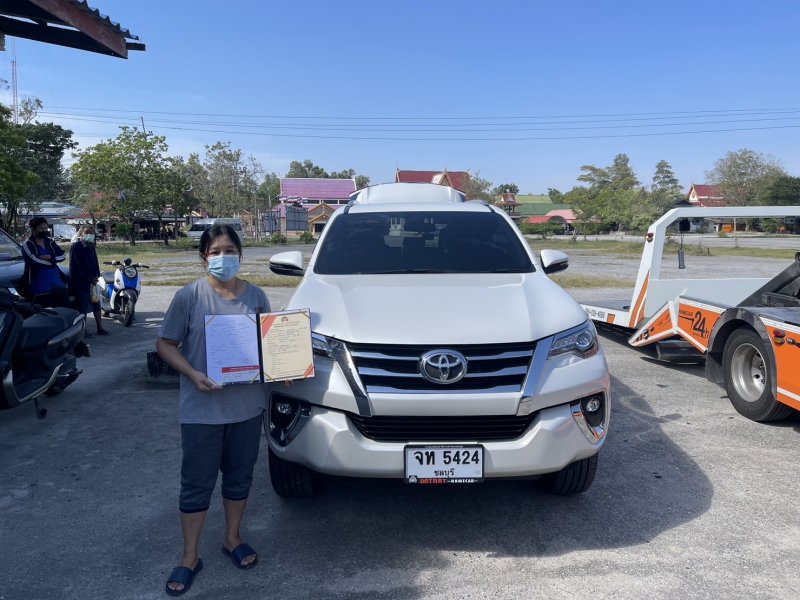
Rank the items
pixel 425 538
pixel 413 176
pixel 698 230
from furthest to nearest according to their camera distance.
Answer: pixel 413 176 < pixel 698 230 < pixel 425 538

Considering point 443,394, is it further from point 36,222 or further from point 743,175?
point 743,175

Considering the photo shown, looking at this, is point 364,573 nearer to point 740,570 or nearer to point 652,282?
point 740,570

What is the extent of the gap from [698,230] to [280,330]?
600cm

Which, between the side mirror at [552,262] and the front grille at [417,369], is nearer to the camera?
the front grille at [417,369]

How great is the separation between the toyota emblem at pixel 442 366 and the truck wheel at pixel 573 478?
3.19 feet

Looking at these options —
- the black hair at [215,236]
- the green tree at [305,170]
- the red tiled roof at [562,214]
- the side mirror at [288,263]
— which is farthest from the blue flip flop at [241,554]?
the green tree at [305,170]

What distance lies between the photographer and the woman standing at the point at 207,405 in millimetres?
2893

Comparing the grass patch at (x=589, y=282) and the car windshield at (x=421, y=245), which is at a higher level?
the car windshield at (x=421, y=245)

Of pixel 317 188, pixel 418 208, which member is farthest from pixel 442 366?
pixel 317 188

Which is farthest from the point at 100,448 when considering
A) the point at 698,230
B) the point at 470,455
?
the point at 698,230

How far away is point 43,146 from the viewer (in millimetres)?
41219

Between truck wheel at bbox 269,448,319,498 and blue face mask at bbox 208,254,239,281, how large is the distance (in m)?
1.08

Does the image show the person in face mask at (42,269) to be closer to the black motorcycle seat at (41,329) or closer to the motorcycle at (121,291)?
the motorcycle at (121,291)

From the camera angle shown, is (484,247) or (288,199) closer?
(484,247)
